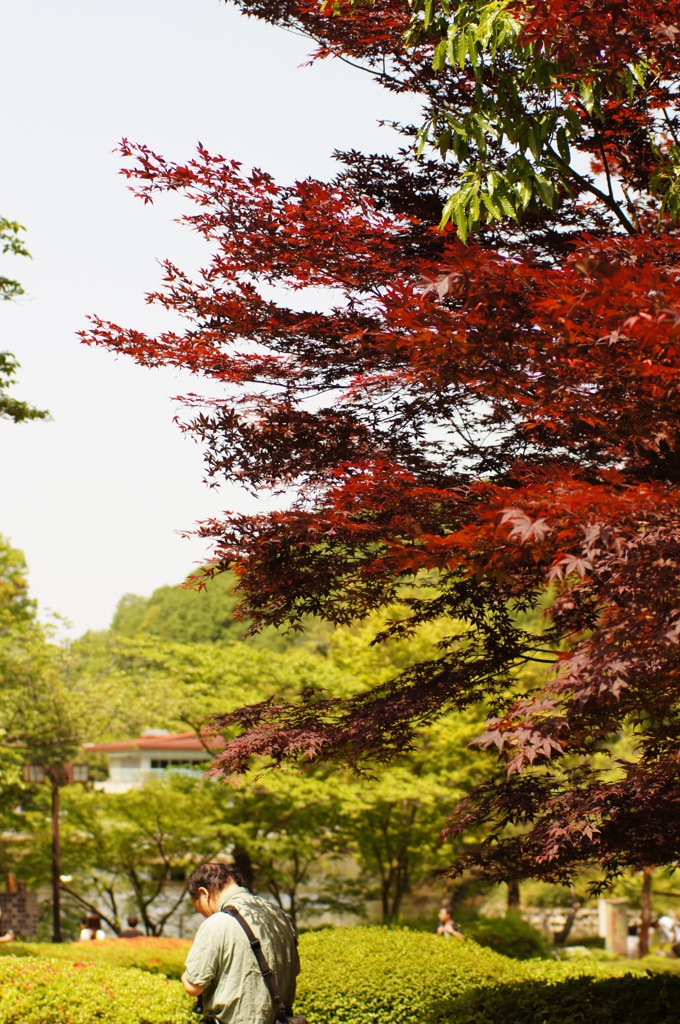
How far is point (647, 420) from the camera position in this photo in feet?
15.6

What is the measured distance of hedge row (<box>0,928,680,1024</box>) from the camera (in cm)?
709

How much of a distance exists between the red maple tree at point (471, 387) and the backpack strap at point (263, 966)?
1.44 m

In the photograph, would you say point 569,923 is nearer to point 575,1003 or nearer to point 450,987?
point 450,987

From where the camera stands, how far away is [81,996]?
7438 mm

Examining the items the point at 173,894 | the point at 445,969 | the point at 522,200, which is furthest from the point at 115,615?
the point at 522,200

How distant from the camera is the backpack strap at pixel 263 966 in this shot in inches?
159

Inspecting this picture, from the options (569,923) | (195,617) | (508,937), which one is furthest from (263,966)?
(195,617)

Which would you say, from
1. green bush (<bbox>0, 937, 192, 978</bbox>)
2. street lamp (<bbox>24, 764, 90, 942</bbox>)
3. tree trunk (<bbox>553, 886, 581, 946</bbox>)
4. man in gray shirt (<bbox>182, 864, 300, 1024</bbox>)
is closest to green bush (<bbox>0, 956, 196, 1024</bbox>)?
green bush (<bbox>0, 937, 192, 978</bbox>)

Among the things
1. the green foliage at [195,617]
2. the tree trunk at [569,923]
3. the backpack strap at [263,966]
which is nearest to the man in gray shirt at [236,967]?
the backpack strap at [263,966]

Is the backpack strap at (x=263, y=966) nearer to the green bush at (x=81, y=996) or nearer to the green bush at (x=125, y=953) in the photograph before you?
the green bush at (x=81, y=996)

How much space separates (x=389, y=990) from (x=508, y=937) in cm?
503

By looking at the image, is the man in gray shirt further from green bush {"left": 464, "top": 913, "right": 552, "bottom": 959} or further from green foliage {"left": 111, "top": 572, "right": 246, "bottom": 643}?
green foliage {"left": 111, "top": 572, "right": 246, "bottom": 643}

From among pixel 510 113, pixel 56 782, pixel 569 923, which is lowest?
pixel 569 923

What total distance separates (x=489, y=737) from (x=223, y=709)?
14605 mm
